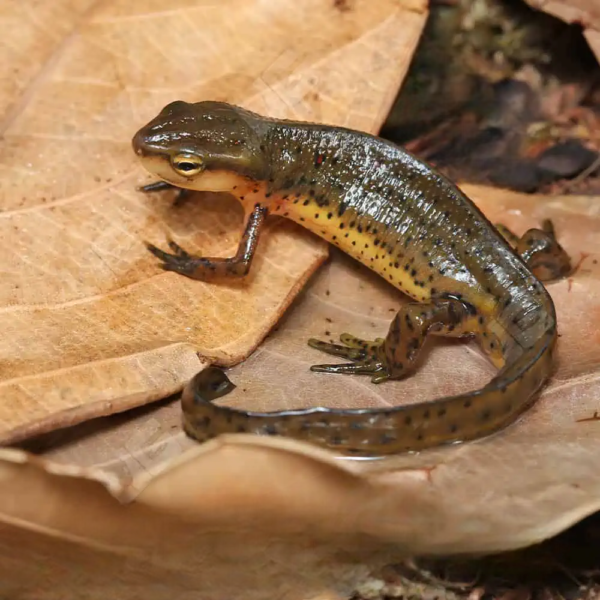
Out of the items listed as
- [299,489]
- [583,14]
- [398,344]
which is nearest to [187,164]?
[398,344]

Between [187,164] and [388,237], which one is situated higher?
[187,164]

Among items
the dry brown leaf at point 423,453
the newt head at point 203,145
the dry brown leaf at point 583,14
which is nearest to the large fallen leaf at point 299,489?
the dry brown leaf at point 423,453

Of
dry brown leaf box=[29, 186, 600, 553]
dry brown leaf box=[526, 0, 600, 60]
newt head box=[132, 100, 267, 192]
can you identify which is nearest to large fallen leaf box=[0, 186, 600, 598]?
dry brown leaf box=[29, 186, 600, 553]

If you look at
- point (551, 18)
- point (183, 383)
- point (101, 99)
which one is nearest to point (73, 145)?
point (101, 99)

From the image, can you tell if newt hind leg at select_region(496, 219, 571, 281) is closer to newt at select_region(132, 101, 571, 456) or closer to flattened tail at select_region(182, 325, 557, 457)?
newt at select_region(132, 101, 571, 456)

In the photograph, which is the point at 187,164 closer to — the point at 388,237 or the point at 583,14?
the point at 388,237
